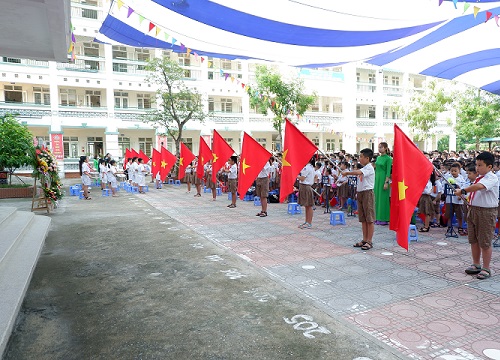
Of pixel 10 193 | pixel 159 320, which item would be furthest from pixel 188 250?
pixel 10 193

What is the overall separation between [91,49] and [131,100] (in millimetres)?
4369

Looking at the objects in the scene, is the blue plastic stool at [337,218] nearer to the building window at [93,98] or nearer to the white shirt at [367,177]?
the white shirt at [367,177]

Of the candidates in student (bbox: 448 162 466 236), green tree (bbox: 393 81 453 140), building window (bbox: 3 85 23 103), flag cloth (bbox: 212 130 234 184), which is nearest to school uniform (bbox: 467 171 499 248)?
student (bbox: 448 162 466 236)

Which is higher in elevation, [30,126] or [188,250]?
[30,126]

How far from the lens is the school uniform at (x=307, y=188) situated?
284 inches

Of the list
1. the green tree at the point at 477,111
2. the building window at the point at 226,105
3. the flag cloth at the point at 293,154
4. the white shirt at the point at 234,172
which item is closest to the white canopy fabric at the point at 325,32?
the flag cloth at the point at 293,154

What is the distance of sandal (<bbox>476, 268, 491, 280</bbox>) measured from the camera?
13.9 feet

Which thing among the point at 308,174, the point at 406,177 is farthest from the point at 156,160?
the point at 406,177

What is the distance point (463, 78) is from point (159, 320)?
1055 cm

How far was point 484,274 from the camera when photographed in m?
4.26

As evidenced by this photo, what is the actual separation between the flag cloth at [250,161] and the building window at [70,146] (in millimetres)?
21461

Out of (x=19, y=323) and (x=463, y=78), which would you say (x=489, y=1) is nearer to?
(x=463, y=78)

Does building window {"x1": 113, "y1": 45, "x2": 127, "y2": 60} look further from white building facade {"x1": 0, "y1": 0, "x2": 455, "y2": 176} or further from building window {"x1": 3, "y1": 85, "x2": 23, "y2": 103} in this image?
building window {"x1": 3, "y1": 85, "x2": 23, "y2": 103}

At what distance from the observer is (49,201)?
9695 mm
